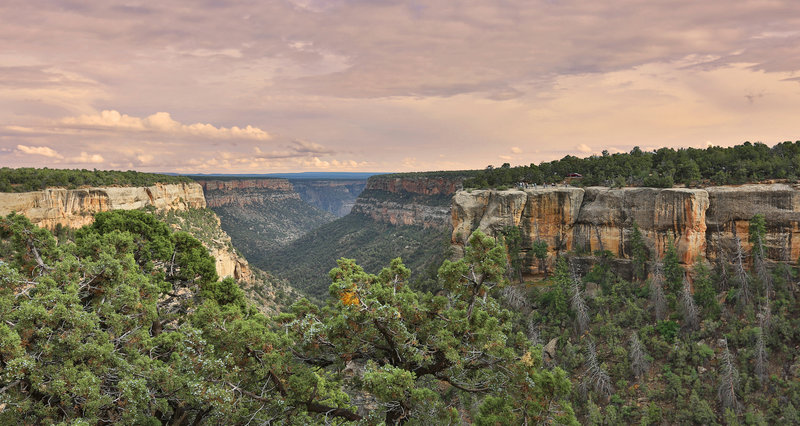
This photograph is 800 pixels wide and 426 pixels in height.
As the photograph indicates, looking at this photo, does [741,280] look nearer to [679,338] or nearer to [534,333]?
[679,338]

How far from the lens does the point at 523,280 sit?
151 feet

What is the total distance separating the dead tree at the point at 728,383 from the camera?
25.9 m

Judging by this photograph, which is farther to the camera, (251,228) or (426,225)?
(251,228)

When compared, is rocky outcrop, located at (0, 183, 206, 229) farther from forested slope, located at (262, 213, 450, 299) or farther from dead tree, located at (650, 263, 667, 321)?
dead tree, located at (650, 263, 667, 321)

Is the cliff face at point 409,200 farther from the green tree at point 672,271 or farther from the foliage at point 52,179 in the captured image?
the foliage at point 52,179

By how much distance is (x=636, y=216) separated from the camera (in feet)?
131

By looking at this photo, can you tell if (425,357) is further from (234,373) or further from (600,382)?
(600,382)

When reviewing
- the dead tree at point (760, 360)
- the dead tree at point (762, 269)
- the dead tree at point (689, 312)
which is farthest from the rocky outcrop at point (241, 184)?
the dead tree at point (760, 360)

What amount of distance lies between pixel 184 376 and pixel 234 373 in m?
2.20

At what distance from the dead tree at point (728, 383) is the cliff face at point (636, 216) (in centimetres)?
1143

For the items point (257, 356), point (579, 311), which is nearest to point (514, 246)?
point (579, 311)

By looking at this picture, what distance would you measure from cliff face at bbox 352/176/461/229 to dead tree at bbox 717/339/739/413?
56080mm

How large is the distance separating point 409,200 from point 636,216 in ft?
261

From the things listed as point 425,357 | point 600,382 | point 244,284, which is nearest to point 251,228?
point 244,284
